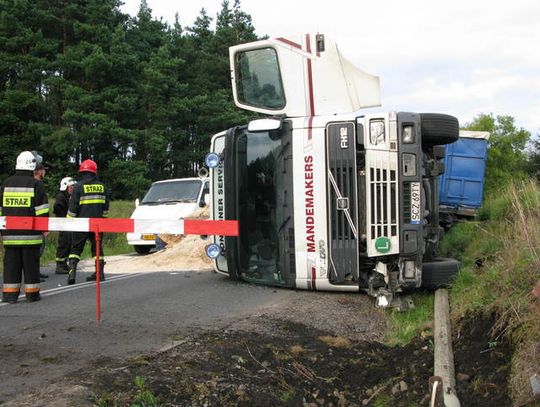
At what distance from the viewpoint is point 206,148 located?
3772cm

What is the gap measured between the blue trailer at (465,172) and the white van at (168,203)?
690cm

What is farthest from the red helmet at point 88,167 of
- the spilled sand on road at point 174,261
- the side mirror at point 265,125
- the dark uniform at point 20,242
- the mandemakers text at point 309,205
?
the mandemakers text at point 309,205

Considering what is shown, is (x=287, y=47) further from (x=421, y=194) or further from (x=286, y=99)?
(x=421, y=194)

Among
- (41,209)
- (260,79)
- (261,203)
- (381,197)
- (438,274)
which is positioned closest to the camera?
(381,197)

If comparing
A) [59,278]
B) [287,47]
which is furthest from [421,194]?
[59,278]

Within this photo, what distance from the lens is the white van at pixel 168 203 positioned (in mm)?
12477

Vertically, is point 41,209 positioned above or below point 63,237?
above

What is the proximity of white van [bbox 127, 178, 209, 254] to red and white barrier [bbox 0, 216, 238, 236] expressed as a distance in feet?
18.6

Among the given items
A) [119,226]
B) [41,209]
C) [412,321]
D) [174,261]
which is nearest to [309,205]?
[412,321]

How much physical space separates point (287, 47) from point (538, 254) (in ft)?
13.3

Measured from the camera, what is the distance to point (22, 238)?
22.1 feet

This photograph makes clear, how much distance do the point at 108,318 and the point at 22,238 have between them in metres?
1.77

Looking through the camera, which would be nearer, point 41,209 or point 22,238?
point 22,238

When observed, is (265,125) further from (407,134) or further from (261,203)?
(407,134)
